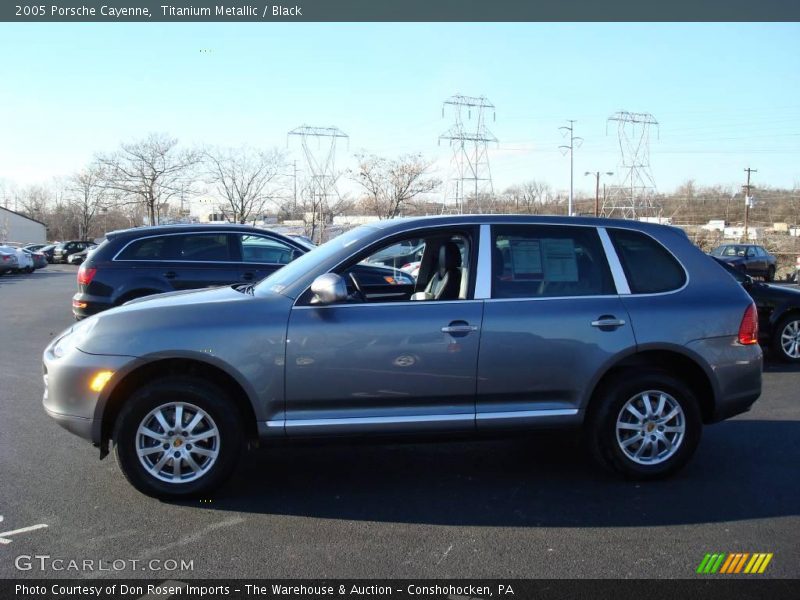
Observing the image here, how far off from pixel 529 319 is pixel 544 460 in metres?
1.38

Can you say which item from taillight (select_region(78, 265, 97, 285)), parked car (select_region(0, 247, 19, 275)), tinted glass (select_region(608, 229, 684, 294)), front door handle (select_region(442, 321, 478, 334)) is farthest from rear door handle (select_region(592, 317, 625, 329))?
parked car (select_region(0, 247, 19, 275))

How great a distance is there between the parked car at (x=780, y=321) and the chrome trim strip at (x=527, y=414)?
20.3ft

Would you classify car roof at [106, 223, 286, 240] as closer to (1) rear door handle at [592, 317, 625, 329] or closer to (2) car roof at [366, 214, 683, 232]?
(2) car roof at [366, 214, 683, 232]

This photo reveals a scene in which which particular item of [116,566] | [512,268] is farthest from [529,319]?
[116,566]

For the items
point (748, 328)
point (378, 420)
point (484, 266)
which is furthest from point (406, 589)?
point (748, 328)

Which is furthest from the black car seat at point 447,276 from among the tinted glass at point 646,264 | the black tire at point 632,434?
the black tire at point 632,434

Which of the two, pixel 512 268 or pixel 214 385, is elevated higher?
pixel 512 268

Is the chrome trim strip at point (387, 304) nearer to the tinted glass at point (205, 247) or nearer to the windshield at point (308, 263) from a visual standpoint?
the windshield at point (308, 263)

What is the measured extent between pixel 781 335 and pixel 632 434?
613 centimetres

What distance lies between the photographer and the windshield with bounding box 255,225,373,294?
4.77 meters

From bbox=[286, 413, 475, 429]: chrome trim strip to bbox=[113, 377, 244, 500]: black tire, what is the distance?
399mm

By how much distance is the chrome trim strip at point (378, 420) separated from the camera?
14.6 feet

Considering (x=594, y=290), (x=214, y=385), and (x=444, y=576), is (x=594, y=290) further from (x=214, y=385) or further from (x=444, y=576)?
(x=214, y=385)

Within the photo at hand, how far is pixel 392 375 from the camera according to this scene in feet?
14.6
